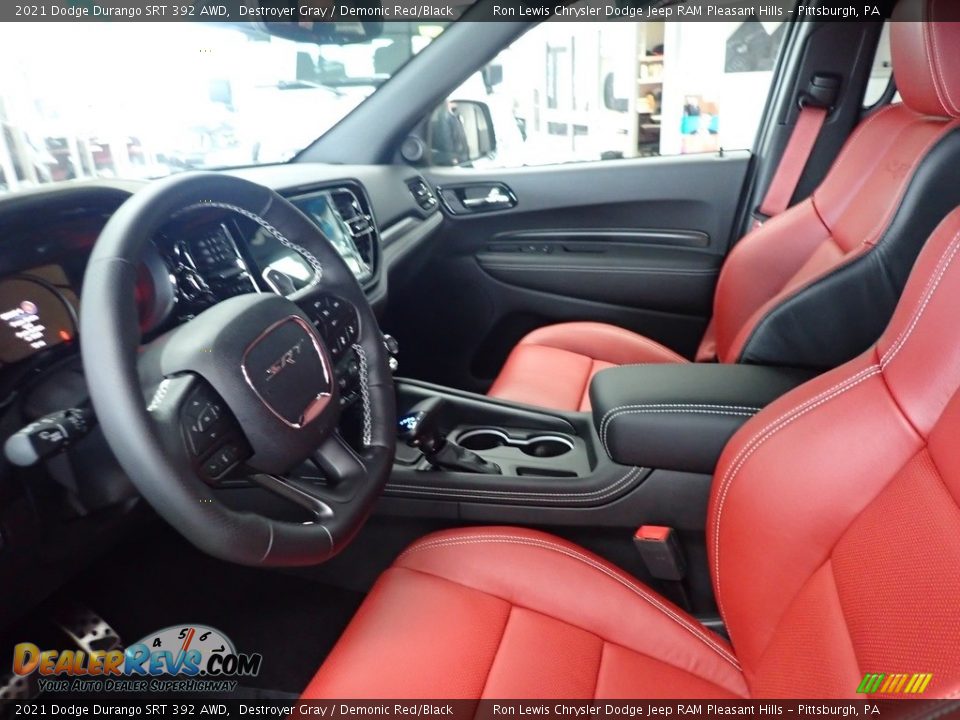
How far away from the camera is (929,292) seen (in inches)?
34.0

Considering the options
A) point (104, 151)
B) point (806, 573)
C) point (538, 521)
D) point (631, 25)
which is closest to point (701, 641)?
point (806, 573)

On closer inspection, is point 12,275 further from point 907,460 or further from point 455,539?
point 907,460

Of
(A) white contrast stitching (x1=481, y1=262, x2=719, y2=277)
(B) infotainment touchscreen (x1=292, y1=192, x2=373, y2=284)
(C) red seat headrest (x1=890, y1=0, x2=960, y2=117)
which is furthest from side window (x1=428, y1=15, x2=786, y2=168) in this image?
(C) red seat headrest (x1=890, y1=0, x2=960, y2=117)

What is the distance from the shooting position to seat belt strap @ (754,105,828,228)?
2.03m

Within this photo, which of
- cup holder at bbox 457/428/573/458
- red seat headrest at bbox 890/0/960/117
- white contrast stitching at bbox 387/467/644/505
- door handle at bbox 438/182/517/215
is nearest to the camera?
red seat headrest at bbox 890/0/960/117

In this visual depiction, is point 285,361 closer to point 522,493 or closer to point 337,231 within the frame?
point 522,493

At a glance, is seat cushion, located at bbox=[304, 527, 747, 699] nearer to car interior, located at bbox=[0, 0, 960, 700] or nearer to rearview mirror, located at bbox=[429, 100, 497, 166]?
car interior, located at bbox=[0, 0, 960, 700]

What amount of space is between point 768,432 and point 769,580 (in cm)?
18

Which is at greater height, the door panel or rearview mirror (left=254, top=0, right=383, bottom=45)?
rearview mirror (left=254, top=0, right=383, bottom=45)

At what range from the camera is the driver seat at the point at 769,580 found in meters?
0.74

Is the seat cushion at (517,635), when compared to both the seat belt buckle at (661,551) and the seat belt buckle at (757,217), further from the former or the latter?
the seat belt buckle at (757,217)

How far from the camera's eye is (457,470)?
125 cm

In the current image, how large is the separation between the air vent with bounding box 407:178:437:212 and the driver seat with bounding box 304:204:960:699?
4.10 ft

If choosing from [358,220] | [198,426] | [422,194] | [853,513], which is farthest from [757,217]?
[198,426]
